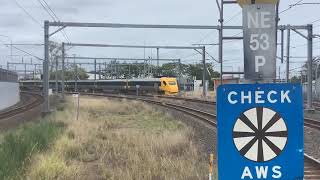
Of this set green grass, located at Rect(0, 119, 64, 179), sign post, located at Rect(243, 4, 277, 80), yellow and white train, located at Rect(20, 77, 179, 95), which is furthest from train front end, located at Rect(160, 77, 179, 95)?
sign post, located at Rect(243, 4, 277, 80)

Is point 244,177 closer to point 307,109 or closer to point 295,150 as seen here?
point 295,150

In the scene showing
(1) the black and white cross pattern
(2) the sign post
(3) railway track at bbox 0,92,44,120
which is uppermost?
(2) the sign post

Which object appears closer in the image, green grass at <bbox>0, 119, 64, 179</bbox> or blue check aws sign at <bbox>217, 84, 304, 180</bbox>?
blue check aws sign at <bbox>217, 84, 304, 180</bbox>

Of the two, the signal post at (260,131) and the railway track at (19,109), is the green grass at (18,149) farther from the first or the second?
the railway track at (19,109)

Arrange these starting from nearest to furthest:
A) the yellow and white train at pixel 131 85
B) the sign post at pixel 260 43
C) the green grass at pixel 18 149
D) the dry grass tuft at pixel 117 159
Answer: the sign post at pixel 260 43 < the green grass at pixel 18 149 < the dry grass tuft at pixel 117 159 < the yellow and white train at pixel 131 85

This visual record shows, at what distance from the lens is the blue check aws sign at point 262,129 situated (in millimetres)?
4109

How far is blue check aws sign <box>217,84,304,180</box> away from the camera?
411cm

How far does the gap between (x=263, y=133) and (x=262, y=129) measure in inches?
1.2

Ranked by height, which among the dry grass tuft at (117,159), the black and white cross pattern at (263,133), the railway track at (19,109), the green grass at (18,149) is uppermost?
the black and white cross pattern at (263,133)

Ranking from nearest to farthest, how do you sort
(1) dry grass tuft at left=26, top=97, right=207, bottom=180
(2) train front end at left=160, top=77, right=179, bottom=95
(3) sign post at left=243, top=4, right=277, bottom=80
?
(3) sign post at left=243, top=4, right=277, bottom=80 → (1) dry grass tuft at left=26, top=97, right=207, bottom=180 → (2) train front end at left=160, top=77, right=179, bottom=95

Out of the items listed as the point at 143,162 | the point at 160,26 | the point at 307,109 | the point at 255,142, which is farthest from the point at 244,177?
the point at 307,109

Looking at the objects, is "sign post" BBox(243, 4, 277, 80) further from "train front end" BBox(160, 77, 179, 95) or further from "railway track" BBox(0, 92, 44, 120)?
"train front end" BBox(160, 77, 179, 95)

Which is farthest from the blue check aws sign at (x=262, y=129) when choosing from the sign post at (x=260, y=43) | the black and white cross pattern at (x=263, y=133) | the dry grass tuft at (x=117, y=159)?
the dry grass tuft at (x=117, y=159)

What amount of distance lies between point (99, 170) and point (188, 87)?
10192 centimetres
